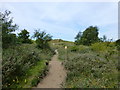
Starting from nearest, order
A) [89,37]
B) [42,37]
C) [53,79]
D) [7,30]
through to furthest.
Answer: [53,79]
[7,30]
[42,37]
[89,37]

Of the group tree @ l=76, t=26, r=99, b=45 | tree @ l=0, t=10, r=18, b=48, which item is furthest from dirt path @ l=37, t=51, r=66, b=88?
tree @ l=76, t=26, r=99, b=45

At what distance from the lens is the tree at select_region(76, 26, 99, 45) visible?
2466 centimetres

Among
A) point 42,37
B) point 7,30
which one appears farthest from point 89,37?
point 7,30

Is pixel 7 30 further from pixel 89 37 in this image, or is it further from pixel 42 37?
pixel 89 37

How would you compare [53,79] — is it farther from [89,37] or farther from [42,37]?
[89,37]

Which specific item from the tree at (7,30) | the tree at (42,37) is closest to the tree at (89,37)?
the tree at (42,37)

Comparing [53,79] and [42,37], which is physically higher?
[42,37]

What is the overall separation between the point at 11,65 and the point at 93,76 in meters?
4.06

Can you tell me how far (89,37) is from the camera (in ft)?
81.6

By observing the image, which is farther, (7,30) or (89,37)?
(89,37)

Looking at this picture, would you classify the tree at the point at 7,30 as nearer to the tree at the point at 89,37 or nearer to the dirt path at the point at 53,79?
the dirt path at the point at 53,79

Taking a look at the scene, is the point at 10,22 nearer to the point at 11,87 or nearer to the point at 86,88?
the point at 11,87

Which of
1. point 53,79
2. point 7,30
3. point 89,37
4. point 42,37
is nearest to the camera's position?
point 53,79

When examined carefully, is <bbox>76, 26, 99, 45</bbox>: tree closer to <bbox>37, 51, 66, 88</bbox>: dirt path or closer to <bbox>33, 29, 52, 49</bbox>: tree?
<bbox>33, 29, 52, 49</bbox>: tree
